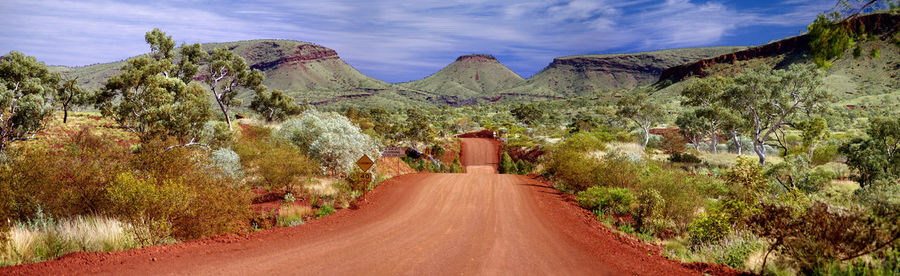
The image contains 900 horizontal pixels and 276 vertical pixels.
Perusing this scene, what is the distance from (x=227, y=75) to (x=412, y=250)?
95.3 feet

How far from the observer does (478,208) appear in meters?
11.7

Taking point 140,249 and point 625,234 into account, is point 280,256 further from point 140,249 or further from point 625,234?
point 625,234

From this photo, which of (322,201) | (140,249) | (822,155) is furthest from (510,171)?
(140,249)

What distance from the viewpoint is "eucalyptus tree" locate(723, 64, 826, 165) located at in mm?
20625

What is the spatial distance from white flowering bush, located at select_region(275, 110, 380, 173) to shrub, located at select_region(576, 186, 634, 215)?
33.9ft

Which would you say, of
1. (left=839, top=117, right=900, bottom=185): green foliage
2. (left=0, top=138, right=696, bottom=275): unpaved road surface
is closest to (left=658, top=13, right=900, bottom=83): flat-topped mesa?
(left=839, top=117, right=900, bottom=185): green foliage

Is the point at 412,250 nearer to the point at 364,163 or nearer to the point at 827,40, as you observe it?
the point at 364,163

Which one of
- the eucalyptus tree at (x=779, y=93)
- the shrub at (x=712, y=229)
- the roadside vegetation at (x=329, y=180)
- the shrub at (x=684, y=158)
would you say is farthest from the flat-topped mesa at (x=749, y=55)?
the shrub at (x=712, y=229)

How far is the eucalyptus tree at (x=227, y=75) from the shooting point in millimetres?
27998

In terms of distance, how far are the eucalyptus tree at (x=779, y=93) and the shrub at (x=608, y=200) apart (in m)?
16.4

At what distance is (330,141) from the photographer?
54.5 ft

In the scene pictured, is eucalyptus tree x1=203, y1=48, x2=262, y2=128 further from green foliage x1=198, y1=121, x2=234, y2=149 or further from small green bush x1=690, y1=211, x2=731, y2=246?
small green bush x1=690, y1=211, x2=731, y2=246

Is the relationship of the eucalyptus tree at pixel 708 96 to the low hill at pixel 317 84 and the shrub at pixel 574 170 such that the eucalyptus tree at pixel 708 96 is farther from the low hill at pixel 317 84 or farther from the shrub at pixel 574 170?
the low hill at pixel 317 84

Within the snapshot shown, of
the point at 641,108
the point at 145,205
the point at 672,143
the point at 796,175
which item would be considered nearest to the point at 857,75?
the point at 672,143
